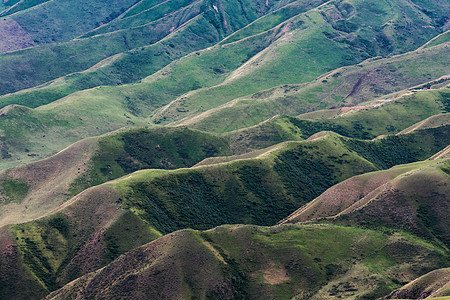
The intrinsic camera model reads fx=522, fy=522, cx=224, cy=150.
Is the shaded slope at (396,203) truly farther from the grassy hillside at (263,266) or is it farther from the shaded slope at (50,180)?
the shaded slope at (50,180)

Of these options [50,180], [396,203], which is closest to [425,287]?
[396,203]

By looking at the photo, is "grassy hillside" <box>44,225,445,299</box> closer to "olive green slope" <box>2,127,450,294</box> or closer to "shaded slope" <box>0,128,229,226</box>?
"olive green slope" <box>2,127,450,294</box>

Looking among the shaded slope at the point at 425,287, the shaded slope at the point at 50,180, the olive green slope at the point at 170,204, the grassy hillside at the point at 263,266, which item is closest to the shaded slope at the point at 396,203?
the grassy hillside at the point at 263,266

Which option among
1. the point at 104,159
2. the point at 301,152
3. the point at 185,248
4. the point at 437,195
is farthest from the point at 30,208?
the point at 437,195

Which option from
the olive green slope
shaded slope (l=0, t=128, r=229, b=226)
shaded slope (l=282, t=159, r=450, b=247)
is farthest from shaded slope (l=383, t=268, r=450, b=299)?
shaded slope (l=0, t=128, r=229, b=226)

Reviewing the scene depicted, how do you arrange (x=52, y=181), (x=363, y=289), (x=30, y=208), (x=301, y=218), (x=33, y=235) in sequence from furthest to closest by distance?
(x=52, y=181)
(x=30, y=208)
(x=301, y=218)
(x=33, y=235)
(x=363, y=289)

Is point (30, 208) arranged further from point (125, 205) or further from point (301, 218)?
point (301, 218)

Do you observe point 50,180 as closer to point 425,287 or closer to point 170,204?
point 170,204
